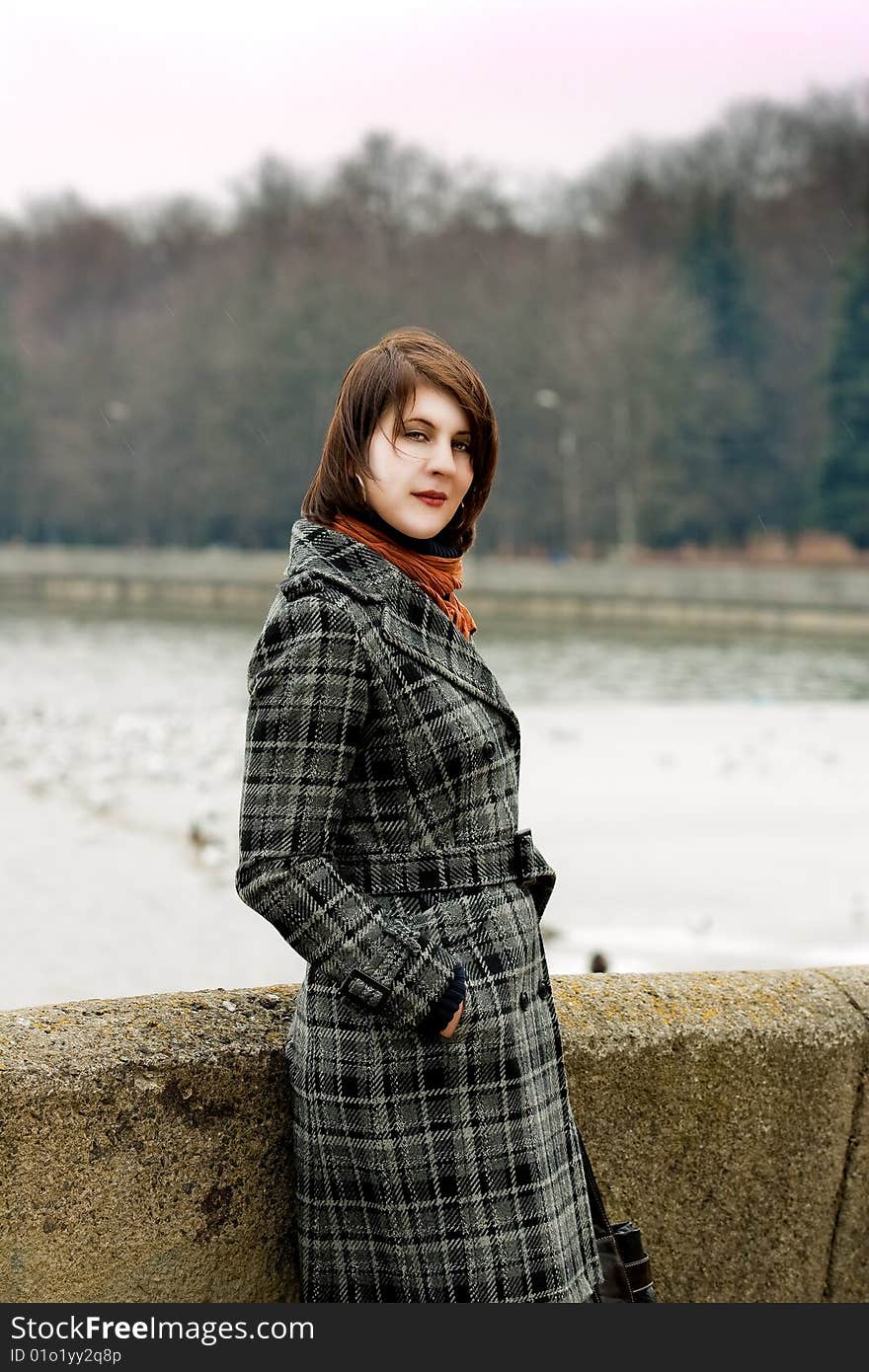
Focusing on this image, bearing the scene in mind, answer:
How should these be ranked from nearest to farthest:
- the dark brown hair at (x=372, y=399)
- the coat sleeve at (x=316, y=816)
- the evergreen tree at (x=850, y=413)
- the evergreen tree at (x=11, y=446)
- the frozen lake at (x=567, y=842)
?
the coat sleeve at (x=316, y=816)
the dark brown hair at (x=372, y=399)
the frozen lake at (x=567, y=842)
the evergreen tree at (x=850, y=413)
the evergreen tree at (x=11, y=446)

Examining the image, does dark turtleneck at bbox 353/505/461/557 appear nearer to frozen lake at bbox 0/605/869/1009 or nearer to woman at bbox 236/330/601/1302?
woman at bbox 236/330/601/1302

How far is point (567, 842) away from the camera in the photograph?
8.46 metres

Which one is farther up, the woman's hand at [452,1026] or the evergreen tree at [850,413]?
the evergreen tree at [850,413]

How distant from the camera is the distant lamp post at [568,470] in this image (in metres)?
64.1

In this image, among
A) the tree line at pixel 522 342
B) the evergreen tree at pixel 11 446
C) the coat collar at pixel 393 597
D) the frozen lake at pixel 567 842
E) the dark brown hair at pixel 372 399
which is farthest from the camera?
the evergreen tree at pixel 11 446

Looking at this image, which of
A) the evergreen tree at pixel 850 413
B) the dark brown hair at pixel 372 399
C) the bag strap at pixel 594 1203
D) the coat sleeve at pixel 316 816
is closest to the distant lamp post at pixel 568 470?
the evergreen tree at pixel 850 413

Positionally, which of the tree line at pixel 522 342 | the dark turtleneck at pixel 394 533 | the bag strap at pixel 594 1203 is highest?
the tree line at pixel 522 342

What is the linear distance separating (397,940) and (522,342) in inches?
2689

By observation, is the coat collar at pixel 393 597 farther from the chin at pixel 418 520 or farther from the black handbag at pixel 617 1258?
the black handbag at pixel 617 1258

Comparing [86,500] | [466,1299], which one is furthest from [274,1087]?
[86,500]

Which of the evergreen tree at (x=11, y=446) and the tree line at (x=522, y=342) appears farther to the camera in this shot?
the evergreen tree at (x=11, y=446)

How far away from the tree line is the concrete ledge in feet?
175

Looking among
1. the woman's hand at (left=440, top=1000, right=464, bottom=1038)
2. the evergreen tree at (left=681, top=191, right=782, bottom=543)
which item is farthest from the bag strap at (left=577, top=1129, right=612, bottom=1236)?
the evergreen tree at (left=681, top=191, right=782, bottom=543)

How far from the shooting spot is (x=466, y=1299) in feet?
6.75
